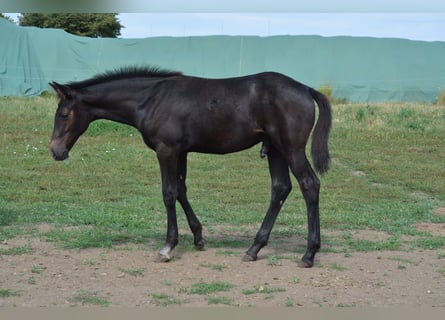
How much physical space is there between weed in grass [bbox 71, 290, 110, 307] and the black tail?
8.25 ft

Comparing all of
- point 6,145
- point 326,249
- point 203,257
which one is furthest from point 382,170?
point 6,145

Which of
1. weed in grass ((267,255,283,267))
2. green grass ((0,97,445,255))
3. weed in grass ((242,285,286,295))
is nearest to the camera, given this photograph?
weed in grass ((242,285,286,295))

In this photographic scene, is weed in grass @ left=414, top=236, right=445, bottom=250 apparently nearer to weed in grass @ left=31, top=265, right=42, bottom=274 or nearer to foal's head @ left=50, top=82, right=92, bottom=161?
foal's head @ left=50, top=82, right=92, bottom=161

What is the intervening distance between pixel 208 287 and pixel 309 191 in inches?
59.2

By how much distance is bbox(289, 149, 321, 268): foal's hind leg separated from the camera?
6.77 m

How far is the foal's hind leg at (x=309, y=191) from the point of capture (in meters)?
6.77

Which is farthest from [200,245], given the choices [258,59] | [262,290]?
[258,59]

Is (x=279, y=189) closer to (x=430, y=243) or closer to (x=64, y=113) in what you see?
(x=430, y=243)

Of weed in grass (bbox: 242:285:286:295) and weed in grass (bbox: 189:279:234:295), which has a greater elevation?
weed in grass (bbox: 242:285:286:295)

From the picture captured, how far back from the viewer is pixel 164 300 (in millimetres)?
5633

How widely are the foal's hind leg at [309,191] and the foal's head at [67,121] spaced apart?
2.20 m

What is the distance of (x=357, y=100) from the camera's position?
23.2 m

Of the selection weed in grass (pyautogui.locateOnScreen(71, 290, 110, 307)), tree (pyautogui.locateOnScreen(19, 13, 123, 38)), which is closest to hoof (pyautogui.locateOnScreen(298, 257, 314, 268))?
weed in grass (pyautogui.locateOnScreen(71, 290, 110, 307))

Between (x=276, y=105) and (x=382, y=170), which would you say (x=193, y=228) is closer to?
(x=276, y=105)
